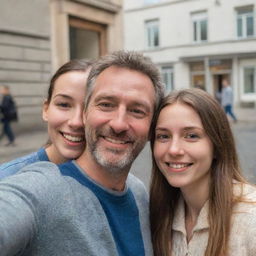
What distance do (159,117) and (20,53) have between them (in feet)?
40.4

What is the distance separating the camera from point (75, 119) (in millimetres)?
2219

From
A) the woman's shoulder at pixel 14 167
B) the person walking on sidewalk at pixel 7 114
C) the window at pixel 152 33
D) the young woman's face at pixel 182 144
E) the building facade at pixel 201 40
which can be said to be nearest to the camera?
the young woman's face at pixel 182 144

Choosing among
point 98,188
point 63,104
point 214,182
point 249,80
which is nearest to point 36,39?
point 63,104

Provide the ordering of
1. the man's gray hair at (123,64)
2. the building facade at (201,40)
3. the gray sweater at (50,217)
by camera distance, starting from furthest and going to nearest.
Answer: the building facade at (201,40) < the man's gray hair at (123,64) < the gray sweater at (50,217)

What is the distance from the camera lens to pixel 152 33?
2855cm

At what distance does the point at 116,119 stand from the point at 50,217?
57 centimetres

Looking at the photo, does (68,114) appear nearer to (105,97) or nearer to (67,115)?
(67,115)

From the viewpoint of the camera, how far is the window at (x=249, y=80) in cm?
2569

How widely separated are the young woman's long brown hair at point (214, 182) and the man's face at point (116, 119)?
0.26 meters

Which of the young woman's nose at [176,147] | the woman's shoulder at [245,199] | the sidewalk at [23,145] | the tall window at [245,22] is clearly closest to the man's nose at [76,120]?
the young woman's nose at [176,147]

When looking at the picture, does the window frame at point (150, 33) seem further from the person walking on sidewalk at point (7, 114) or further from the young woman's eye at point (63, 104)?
the young woman's eye at point (63, 104)

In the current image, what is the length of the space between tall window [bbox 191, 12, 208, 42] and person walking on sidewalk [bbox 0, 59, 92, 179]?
25708 mm

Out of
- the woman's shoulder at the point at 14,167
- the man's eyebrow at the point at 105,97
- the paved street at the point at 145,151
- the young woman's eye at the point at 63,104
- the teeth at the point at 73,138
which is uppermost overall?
the man's eyebrow at the point at 105,97

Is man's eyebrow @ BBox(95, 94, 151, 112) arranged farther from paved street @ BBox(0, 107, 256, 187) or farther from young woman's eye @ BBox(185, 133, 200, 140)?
paved street @ BBox(0, 107, 256, 187)
